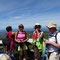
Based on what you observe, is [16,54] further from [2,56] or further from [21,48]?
[2,56]

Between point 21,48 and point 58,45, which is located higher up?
point 58,45

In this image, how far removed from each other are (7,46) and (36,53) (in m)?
1.30

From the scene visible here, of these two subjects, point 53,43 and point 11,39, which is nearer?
point 53,43

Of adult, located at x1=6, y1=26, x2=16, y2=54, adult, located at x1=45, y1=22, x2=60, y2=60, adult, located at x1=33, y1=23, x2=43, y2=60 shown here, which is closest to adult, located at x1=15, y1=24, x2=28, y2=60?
adult, located at x1=6, y1=26, x2=16, y2=54

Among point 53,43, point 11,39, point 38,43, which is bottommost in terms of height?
point 38,43

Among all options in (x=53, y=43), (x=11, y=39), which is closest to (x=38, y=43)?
(x=11, y=39)

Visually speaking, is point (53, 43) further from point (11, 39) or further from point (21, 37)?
point (11, 39)

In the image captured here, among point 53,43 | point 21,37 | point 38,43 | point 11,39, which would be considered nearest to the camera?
point 53,43

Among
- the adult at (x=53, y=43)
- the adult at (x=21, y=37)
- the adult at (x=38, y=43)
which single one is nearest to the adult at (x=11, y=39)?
the adult at (x=21, y=37)

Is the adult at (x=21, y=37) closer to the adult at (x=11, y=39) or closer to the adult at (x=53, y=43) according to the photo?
the adult at (x=11, y=39)

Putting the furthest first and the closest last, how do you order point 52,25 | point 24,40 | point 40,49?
point 24,40
point 40,49
point 52,25

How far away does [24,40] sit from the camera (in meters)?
4.91

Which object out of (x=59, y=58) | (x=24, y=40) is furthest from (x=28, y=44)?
(x=59, y=58)

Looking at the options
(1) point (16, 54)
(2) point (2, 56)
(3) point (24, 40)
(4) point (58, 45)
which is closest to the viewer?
(4) point (58, 45)
